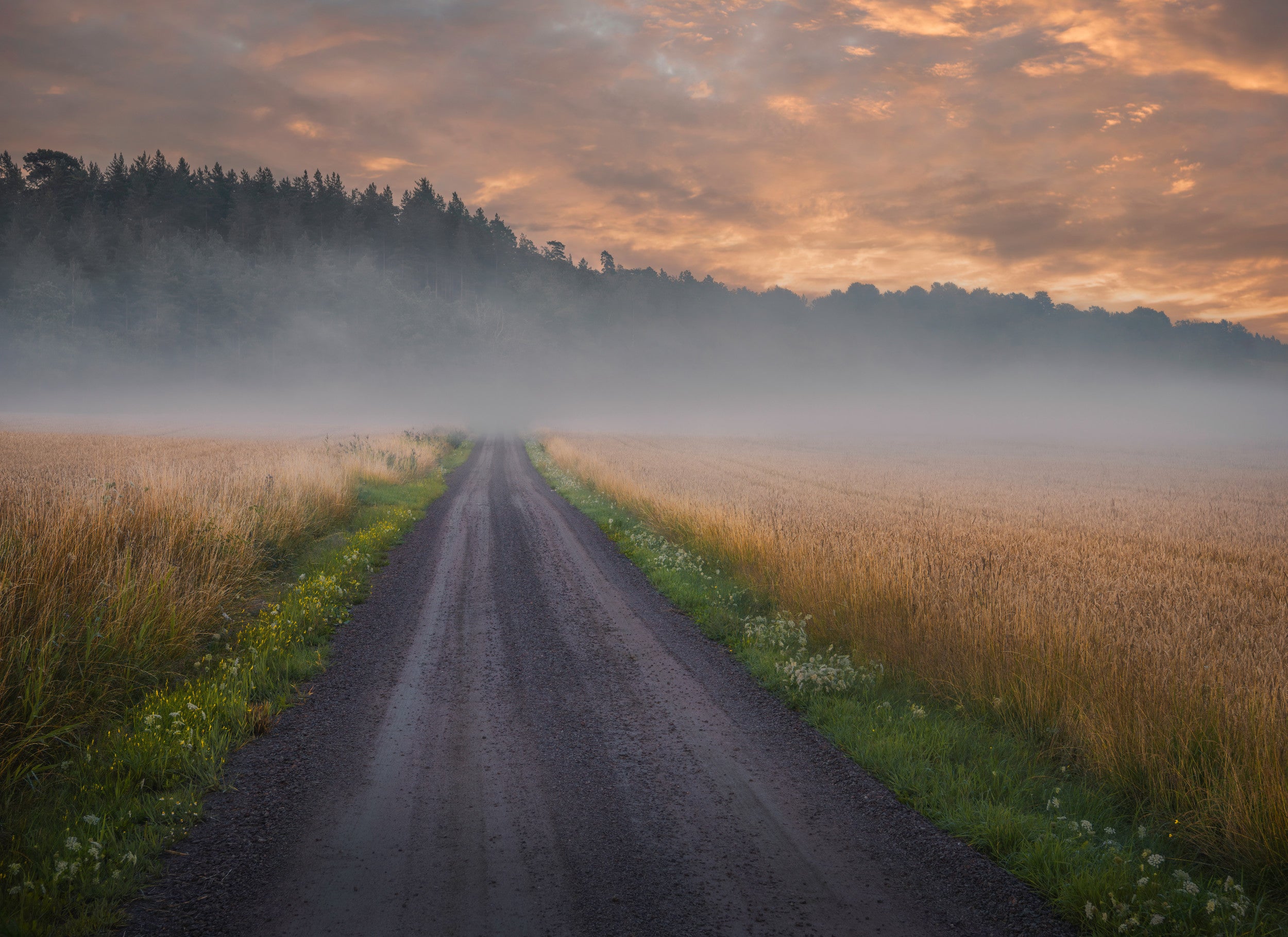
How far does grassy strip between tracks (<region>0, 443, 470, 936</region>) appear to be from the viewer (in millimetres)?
3375

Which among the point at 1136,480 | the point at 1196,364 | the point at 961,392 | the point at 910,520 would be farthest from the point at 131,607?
the point at 1196,364

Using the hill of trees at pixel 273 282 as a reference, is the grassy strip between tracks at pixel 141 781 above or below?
below

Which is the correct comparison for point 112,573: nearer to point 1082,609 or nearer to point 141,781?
point 141,781

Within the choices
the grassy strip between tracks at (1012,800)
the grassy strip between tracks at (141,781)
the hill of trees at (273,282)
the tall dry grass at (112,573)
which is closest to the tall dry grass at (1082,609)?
the grassy strip between tracks at (1012,800)

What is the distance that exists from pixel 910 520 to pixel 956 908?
12.6 meters

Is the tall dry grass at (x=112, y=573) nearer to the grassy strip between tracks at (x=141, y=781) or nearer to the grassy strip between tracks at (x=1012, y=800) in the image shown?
the grassy strip between tracks at (x=141, y=781)

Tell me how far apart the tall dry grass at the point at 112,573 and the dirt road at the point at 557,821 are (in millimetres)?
1594

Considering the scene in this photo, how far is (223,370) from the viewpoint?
89.8 metres

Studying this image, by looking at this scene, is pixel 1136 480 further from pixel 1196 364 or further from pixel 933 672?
pixel 1196 364

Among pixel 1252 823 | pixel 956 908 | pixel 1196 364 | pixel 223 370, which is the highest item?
pixel 1196 364

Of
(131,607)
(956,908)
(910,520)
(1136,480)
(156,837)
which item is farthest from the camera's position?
(1136,480)

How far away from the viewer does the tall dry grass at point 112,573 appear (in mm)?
5074

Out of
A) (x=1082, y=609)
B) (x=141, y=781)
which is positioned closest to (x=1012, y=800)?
(x=1082, y=609)

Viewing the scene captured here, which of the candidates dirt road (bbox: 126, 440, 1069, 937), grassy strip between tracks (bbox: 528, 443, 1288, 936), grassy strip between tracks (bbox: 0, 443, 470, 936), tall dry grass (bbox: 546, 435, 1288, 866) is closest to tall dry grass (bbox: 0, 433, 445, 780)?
grassy strip between tracks (bbox: 0, 443, 470, 936)
